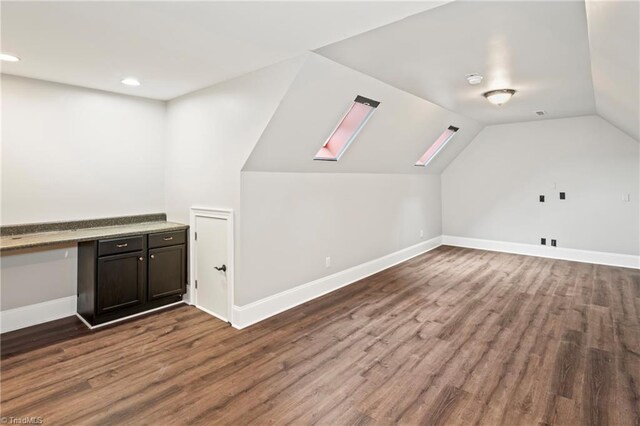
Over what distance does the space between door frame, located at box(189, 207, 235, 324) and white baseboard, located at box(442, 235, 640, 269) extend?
17.4 feet

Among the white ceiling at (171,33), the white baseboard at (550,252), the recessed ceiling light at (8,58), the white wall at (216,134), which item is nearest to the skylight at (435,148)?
the white baseboard at (550,252)

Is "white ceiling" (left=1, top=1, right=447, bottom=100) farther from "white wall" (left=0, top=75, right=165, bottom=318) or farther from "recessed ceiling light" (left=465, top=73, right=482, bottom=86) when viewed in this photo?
"recessed ceiling light" (left=465, top=73, right=482, bottom=86)

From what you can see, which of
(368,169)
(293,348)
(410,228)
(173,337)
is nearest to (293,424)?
(293,348)

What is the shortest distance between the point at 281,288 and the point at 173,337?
1.12 metres

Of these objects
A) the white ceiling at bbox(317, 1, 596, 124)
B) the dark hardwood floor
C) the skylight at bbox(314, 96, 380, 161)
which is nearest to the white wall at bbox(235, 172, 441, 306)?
the skylight at bbox(314, 96, 380, 161)

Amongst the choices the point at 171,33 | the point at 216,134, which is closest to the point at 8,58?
the point at 171,33

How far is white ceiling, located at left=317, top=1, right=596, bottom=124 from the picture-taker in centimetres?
212

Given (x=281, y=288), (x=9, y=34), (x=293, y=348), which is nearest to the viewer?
(x=9, y=34)

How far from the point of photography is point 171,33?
2.22m

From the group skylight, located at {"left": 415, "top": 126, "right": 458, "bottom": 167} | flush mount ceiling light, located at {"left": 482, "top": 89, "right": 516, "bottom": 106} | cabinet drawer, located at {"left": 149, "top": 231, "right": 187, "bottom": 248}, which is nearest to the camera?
cabinet drawer, located at {"left": 149, "top": 231, "right": 187, "bottom": 248}

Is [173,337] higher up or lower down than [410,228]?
lower down

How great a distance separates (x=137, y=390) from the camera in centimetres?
222

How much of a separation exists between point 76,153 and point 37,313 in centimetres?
163

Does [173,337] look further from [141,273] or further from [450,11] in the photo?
[450,11]
